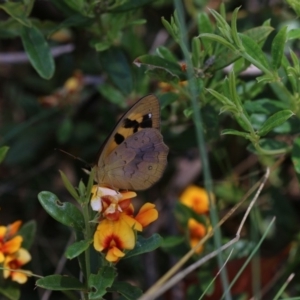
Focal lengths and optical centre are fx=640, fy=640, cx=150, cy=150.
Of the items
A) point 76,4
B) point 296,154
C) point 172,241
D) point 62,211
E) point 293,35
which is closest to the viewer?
point 62,211

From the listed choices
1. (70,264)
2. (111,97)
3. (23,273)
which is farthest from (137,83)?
(23,273)

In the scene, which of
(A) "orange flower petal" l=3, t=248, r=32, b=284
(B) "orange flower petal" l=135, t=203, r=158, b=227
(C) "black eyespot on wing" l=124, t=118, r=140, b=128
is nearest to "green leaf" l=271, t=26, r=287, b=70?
(C) "black eyespot on wing" l=124, t=118, r=140, b=128

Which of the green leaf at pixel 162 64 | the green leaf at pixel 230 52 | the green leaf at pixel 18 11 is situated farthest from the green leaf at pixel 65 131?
the green leaf at pixel 230 52

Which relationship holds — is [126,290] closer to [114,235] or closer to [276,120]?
[114,235]

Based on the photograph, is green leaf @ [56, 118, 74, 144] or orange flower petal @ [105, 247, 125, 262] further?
green leaf @ [56, 118, 74, 144]

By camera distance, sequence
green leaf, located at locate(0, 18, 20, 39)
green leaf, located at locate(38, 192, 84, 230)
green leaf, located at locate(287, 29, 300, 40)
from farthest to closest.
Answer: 1. green leaf, located at locate(0, 18, 20, 39)
2. green leaf, located at locate(287, 29, 300, 40)
3. green leaf, located at locate(38, 192, 84, 230)

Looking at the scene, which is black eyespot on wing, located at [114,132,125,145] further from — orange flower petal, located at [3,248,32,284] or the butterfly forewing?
Result: orange flower petal, located at [3,248,32,284]

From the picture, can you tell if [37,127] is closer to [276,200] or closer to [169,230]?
[169,230]

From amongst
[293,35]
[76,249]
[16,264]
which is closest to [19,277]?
[16,264]
